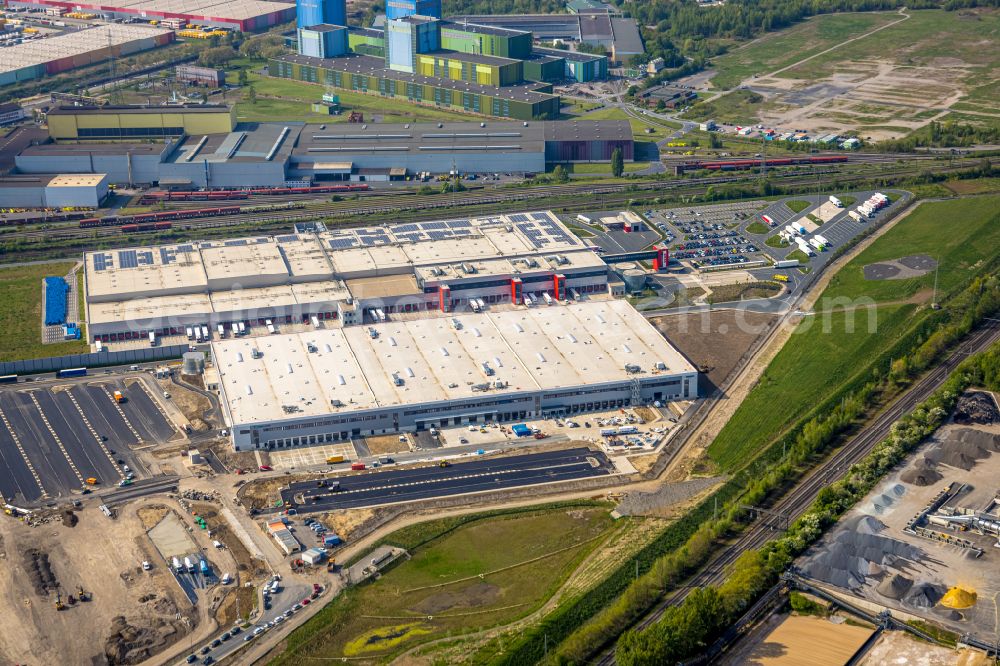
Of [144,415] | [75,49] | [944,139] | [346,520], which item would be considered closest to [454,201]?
[144,415]

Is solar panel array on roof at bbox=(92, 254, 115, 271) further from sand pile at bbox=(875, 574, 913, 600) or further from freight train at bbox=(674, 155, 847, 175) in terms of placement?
sand pile at bbox=(875, 574, 913, 600)

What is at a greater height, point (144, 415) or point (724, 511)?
point (144, 415)

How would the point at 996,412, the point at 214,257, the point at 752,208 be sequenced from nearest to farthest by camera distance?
the point at 996,412 < the point at 214,257 < the point at 752,208

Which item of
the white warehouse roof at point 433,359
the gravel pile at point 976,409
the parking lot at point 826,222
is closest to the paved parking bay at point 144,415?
the white warehouse roof at point 433,359

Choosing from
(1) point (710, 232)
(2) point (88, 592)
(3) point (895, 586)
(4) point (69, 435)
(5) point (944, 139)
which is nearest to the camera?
(3) point (895, 586)

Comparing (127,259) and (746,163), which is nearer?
(127,259)

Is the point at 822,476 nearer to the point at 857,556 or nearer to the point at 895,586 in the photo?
the point at 857,556

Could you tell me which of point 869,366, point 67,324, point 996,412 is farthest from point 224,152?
point 996,412

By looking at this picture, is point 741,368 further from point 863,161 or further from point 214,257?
point 863,161
